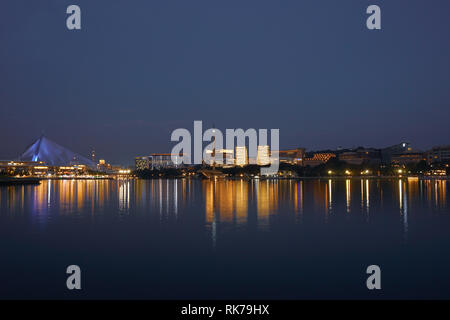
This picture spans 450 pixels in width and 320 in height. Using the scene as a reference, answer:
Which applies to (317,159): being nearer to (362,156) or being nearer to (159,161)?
(362,156)

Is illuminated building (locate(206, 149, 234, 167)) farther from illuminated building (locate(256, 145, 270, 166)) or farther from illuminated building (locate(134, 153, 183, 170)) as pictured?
illuminated building (locate(134, 153, 183, 170))

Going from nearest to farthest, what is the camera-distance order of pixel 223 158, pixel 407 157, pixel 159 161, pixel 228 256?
pixel 228 256 < pixel 407 157 < pixel 223 158 < pixel 159 161

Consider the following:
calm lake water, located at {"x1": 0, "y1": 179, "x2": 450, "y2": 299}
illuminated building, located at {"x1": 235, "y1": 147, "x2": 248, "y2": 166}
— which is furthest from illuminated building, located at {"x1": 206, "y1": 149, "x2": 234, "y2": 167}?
calm lake water, located at {"x1": 0, "y1": 179, "x2": 450, "y2": 299}

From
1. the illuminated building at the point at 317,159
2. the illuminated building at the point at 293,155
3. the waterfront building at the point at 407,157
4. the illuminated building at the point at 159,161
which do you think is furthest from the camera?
the illuminated building at the point at 159,161

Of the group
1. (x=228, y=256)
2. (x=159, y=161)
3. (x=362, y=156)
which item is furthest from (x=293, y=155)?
(x=228, y=256)

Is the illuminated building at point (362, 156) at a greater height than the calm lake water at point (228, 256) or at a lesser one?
greater

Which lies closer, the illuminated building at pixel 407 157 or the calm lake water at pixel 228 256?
the calm lake water at pixel 228 256

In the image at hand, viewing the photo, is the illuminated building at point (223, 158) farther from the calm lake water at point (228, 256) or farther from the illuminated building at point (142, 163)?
the calm lake water at point (228, 256)

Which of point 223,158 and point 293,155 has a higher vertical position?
point 293,155

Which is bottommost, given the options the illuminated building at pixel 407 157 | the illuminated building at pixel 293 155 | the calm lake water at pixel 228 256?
the calm lake water at pixel 228 256

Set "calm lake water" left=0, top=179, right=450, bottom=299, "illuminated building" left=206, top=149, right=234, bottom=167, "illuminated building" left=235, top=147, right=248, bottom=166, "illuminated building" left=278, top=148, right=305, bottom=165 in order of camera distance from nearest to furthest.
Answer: "calm lake water" left=0, top=179, right=450, bottom=299, "illuminated building" left=235, top=147, right=248, bottom=166, "illuminated building" left=206, top=149, right=234, bottom=167, "illuminated building" left=278, top=148, right=305, bottom=165

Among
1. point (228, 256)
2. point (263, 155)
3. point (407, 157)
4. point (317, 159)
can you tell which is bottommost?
point (228, 256)

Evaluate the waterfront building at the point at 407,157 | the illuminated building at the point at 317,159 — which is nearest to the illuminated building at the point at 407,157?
the waterfront building at the point at 407,157

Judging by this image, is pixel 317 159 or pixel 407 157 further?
pixel 317 159
